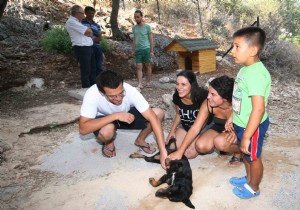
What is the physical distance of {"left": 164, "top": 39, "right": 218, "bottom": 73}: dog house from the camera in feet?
23.4

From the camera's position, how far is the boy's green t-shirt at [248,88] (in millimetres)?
1964

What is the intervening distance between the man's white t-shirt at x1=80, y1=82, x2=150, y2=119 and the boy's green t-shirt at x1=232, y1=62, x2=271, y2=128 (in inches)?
38.1

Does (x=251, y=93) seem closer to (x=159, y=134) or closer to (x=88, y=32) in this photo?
(x=159, y=134)

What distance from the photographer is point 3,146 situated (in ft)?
10.9

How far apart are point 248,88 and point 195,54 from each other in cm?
547

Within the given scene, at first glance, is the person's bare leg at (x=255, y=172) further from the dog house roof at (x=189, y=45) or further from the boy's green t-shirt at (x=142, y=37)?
the dog house roof at (x=189, y=45)

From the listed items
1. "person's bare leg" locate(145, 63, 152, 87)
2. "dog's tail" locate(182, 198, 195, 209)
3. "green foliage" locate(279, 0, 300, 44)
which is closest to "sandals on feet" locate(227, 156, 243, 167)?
"dog's tail" locate(182, 198, 195, 209)

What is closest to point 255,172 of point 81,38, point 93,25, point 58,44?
point 81,38

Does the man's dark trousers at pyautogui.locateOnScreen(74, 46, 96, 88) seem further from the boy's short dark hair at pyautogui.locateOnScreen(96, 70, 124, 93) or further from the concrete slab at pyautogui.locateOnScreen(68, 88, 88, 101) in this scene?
the boy's short dark hair at pyautogui.locateOnScreen(96, 70, 124, 93)

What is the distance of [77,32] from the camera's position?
502 centimetres

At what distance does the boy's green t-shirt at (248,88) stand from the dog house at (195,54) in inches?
194

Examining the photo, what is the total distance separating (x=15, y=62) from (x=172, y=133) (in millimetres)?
A: 4826

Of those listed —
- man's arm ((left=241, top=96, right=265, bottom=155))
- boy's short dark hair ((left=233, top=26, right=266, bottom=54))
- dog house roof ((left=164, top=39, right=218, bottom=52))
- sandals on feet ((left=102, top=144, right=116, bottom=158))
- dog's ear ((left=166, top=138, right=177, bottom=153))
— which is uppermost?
dog house roof ((left=164, top=39, right=218, bottom=52))

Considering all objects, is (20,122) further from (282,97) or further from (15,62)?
(282,97)
